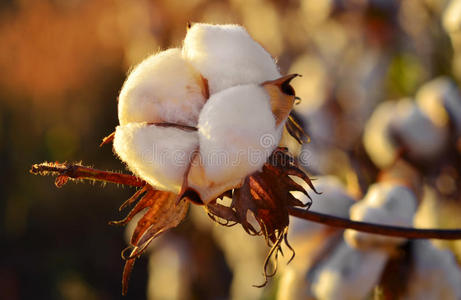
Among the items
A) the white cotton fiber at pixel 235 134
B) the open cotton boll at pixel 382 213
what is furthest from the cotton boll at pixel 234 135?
the open cotton boll at pixel 382 213

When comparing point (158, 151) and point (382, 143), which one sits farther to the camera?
point (382, 143)

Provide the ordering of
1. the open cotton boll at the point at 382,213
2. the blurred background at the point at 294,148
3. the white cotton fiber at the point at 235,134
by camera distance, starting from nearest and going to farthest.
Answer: the white cotton fiber at the point at 235,134, the open cotton boll at the point at 382,213, the blurred background at the point at 294,148

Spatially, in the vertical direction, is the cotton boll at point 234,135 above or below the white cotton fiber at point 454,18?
above

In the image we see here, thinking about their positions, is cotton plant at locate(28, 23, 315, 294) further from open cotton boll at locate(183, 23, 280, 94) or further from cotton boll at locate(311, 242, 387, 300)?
cotton boll at locate(311, 242, 387, 300)

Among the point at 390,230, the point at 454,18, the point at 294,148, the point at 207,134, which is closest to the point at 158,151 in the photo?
the point at 207,134

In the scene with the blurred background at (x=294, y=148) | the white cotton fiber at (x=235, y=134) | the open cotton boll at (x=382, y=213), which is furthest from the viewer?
the blurred background at (x=294, y=148)

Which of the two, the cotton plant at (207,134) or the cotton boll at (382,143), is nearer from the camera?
the cotton plant at (207,134)

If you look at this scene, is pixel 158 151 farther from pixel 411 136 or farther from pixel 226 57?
pixel 411 136

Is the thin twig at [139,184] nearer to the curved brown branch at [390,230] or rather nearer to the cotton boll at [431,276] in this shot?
the curved brown branch at [390,230]

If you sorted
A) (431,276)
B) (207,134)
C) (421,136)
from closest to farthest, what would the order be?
(207,134), (431,276), (421,136)
